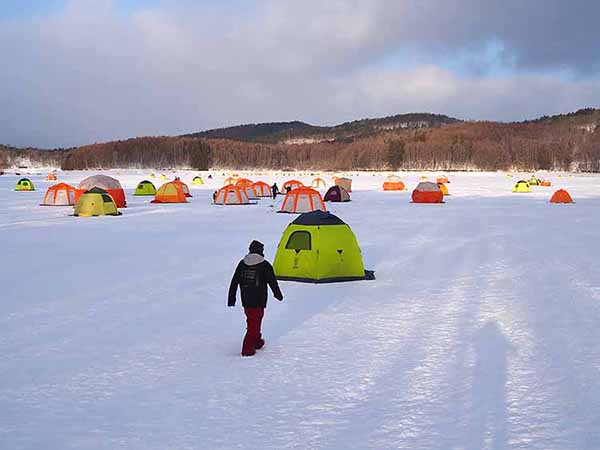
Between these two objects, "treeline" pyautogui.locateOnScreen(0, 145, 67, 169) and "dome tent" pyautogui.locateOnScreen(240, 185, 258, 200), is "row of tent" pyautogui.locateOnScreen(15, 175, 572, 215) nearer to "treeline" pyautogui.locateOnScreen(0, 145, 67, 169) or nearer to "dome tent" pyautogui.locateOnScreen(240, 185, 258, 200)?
"dome tent" pyautogui.locateOnScreen(240, 185, 258, 200)

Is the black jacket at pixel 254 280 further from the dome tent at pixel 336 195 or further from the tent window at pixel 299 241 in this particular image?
the dome tent at pixel 336 195

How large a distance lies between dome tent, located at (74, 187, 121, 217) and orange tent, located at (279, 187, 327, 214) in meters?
7.88

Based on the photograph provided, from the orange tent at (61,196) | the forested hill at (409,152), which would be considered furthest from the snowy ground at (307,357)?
the forested hill at (409,152)

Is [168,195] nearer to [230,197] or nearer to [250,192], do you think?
[230,197]

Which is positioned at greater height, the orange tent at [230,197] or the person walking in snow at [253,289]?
the orange tent at [230,197]

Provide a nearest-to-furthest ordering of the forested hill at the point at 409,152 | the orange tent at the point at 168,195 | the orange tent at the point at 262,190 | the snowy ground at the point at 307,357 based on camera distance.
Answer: the snowy ground at the point at 307,357
the orange tent at the point at 168,195
the orange tent at the point at 262,190
the forested hill at the point at 409,152

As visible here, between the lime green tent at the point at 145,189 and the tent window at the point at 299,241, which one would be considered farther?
the lime green tent at the point at 145,189

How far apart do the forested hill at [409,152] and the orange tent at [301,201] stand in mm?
111975

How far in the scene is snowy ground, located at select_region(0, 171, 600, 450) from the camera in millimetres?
4668

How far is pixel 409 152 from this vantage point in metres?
154

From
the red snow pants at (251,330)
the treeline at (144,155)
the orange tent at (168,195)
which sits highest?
the treeline at (144,155)

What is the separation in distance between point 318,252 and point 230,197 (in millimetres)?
22935

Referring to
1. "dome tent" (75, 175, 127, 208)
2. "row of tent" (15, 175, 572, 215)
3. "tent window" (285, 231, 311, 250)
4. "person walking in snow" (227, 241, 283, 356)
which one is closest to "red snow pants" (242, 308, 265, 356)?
"person walking in snow" (227, 241, 283, 356)

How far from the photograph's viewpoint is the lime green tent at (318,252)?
10594mm
